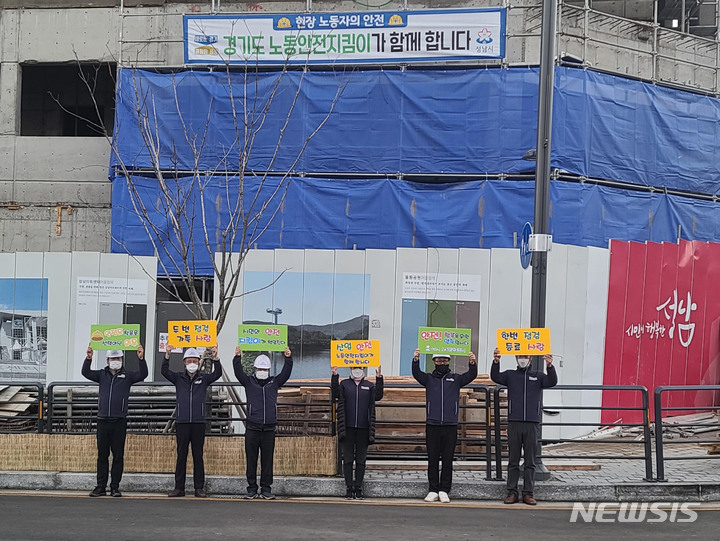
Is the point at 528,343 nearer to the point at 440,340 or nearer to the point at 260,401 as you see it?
the point at 440,340

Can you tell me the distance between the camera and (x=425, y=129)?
20406 mm

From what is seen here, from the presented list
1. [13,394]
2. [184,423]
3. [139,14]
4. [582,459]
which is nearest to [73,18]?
[139,14]

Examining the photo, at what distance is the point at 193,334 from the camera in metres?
11.6

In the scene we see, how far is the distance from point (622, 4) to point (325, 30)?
7918mm

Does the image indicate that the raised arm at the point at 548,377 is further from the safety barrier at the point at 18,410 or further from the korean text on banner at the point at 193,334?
the safety barrier at the point at 18,410

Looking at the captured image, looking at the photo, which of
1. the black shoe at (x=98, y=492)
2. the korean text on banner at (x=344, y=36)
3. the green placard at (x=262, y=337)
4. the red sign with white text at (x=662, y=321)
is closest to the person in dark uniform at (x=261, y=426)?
the green placard at (x=262, y=337)

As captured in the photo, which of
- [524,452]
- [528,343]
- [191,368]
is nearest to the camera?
[524,452]

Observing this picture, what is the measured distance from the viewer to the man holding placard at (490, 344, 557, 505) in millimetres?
11219

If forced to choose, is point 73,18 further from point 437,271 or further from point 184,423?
point 184,423

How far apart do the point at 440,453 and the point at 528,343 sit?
164 cm

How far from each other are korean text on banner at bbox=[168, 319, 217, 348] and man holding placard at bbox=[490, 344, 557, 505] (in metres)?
3.31

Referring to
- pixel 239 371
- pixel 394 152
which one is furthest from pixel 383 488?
pixel 394 152

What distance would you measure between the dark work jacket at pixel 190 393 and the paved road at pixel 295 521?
95cm

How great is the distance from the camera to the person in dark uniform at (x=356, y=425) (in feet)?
37.6
